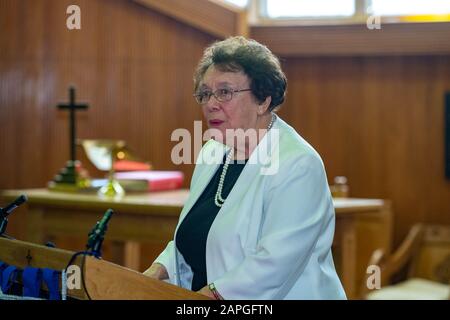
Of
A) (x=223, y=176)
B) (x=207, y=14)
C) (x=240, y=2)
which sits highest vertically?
(x=240, y=2)

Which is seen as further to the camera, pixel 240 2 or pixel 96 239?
pixel 240 2

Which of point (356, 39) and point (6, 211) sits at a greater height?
point (356, 39)

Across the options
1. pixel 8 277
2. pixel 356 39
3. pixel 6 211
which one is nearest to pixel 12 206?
pixel 6 211

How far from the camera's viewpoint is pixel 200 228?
2.56 meters

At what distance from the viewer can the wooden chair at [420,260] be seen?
618 cm

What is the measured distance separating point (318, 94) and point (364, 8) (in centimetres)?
88

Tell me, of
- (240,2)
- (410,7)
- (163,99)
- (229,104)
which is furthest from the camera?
(240,2)

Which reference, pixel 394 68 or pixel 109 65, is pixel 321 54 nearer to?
pixel 394 68

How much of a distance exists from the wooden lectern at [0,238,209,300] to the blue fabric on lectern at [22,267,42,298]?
0.03 m

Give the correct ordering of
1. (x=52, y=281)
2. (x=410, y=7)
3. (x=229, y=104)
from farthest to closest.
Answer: (x=410, y=7)
(x=229, y=104)
(x=52, y=281)

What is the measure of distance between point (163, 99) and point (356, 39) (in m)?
1.79

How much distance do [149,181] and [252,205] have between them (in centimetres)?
290

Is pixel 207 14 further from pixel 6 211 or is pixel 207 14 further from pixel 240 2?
pixel 6 211
